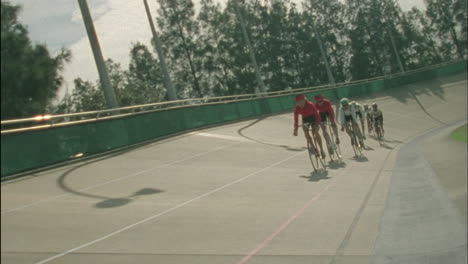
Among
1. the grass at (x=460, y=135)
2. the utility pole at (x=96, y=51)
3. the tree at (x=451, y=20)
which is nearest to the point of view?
the utility pole at (x=96, y=51)

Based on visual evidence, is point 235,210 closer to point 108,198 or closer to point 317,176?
point 108,198

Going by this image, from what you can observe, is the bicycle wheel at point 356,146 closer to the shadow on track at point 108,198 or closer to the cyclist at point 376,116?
the cyclist at point 376,116

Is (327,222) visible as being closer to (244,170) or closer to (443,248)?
(443,248)

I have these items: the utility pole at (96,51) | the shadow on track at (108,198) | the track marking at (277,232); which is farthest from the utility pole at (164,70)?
the track marking at (277,232)

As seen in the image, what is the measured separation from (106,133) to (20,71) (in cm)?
1303

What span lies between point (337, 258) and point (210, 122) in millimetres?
19524

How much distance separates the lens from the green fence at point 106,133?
1141cm

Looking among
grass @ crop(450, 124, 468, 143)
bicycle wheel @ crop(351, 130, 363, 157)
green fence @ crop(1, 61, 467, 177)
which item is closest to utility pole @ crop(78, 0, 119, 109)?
green fence @ crop(1, 61, 467, 177)

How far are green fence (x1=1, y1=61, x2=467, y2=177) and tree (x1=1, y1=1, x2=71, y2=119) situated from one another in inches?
289

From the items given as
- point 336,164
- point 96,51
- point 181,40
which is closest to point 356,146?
point 336,164

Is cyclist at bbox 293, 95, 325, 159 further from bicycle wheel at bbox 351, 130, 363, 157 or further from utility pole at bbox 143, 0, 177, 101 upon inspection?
utility pole at bbox 143, 0, 177, 101

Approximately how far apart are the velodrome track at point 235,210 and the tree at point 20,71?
2.29m

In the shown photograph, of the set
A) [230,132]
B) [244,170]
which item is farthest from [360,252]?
[230,132]

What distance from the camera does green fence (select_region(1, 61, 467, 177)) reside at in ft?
37.4
